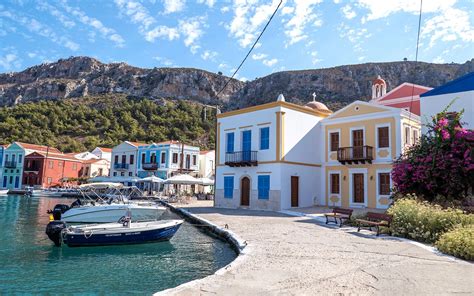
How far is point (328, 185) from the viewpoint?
78.6 ft

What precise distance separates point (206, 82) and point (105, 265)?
4195 inches

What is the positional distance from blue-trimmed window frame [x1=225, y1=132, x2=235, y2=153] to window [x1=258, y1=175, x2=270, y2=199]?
344 cm

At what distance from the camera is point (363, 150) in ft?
71.3

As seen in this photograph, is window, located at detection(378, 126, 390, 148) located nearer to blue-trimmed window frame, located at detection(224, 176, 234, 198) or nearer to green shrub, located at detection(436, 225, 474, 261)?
blue-trimmed window frame, located at detection(224, 176, 234, 198)

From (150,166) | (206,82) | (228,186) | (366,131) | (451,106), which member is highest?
(206,82)

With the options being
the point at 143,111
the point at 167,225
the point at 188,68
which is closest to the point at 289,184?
the point at 167,225

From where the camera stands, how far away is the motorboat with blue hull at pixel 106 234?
1223 centimetres

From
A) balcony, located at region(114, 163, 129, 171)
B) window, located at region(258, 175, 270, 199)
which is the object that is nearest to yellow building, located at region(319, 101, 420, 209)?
window, located at region(258, 175, 270, 199)

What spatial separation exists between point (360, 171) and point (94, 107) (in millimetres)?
84126

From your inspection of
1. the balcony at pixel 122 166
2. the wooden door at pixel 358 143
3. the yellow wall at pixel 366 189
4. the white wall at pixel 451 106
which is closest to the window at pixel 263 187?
the yellow wall at pixel 366 189

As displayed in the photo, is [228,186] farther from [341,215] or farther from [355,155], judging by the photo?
[341,215]

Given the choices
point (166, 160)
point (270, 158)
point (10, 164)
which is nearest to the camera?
point (270, 158)

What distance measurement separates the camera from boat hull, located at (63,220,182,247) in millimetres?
12219

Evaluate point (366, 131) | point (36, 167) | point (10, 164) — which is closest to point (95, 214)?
point (366, 131)
